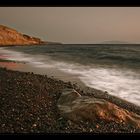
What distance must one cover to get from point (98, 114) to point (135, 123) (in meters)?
0.77

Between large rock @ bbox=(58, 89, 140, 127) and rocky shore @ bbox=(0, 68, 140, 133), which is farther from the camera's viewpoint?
large rock @ bbox=(58, 89, 140, 127)

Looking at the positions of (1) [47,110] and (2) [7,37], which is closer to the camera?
(1) [47,110]

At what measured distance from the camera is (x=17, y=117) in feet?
15.3

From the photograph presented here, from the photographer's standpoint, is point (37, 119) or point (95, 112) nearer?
point (37, 119)

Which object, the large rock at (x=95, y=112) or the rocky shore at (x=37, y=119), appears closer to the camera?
the rocky shore at (x=37, y=119)
